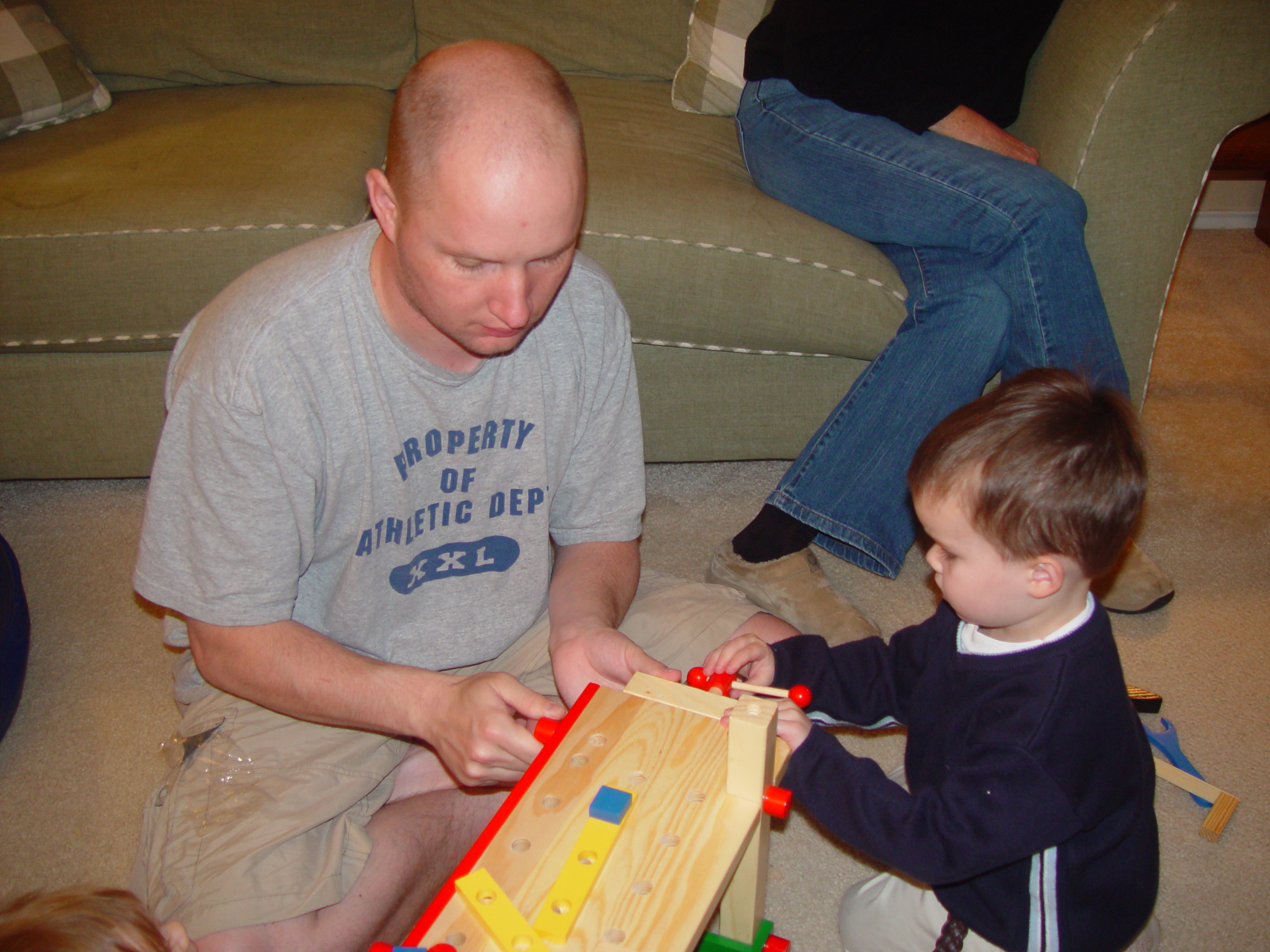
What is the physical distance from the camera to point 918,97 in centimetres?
153

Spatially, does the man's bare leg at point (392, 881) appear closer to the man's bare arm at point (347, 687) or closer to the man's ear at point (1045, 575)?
the man's bare arm at point (347, 687)

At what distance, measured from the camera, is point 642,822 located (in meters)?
0.76

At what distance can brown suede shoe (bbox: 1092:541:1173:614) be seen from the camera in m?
1.53

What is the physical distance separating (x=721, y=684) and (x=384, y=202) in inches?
20.5

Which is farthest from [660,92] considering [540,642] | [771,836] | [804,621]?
[771,836]

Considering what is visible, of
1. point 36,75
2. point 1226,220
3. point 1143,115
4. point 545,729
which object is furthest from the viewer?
point 1226,220

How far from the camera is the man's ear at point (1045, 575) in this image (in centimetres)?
86

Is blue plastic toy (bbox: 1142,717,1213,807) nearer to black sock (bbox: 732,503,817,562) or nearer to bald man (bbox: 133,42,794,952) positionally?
black sock (bbox: 732,503,817,562)

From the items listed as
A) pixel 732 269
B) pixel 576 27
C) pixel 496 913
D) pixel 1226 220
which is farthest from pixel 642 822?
pixel 1226 220

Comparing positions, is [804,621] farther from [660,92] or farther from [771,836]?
[660,92]

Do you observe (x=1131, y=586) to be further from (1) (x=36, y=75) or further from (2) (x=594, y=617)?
(1) (x=36, y=75)

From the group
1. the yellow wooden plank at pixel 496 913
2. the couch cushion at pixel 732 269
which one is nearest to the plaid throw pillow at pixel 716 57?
the couch cushion at pixel 732 269

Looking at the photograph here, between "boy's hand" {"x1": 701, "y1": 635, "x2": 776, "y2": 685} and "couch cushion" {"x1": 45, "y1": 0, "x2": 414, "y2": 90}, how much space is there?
154 centimetres

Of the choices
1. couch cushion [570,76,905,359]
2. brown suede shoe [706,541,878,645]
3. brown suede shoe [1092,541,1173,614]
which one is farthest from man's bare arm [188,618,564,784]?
brown suede shoe [1092,541,1173,614]
